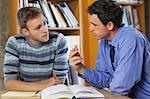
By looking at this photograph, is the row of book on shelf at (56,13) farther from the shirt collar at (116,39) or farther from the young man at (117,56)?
the shirt collar at (116,39)

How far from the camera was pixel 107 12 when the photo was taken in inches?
67.4

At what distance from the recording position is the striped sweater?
2.07 metres

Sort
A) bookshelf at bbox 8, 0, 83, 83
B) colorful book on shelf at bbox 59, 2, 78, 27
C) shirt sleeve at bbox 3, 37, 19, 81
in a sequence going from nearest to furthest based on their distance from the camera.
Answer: shirt sleeve at bbox 3, 37, 19, 81 < bookshelf at bbox 8, 0, 83, 83 < colorful book on shelf at bbox 59, 2, 78, 27

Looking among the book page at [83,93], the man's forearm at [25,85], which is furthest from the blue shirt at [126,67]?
the man's forearm at [25,85]

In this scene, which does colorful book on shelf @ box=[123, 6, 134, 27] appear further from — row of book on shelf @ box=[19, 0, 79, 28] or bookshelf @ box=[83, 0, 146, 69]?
row of book on shelf @ box=[19, 0, 79, 28]

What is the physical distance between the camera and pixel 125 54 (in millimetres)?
1536

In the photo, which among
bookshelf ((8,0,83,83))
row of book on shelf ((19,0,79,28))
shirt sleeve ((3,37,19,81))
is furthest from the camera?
row of book on shelf ((19,0,79,28))

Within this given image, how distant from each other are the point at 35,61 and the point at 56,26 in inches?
29.1

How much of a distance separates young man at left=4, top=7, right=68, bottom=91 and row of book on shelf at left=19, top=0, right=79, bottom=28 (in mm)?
597

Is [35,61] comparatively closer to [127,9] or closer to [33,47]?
[33,47]

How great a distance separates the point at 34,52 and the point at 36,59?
0.05 m

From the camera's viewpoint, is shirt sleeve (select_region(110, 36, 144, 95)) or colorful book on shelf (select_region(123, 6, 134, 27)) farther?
colorful book on shelf (select_region(123, 6, 134, 27))

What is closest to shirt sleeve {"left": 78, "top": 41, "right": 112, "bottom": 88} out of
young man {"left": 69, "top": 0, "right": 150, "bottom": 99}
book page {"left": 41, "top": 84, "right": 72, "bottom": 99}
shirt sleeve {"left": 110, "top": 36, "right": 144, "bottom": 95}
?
young man {"left": 69, "top": 0, "right": 150, "bottom": 99}

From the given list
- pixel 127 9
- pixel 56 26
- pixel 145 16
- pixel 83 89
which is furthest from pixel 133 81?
pixel 145 16
